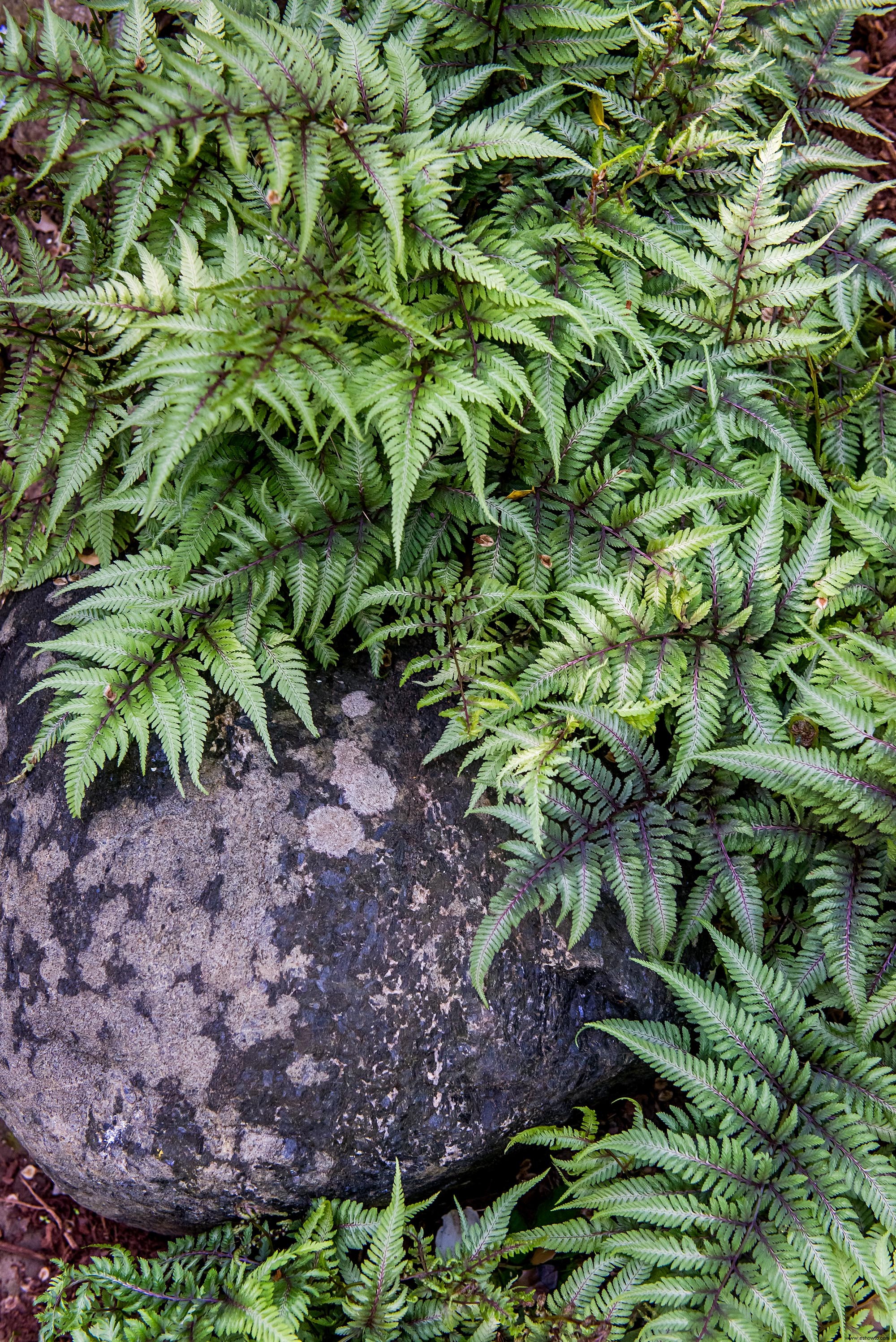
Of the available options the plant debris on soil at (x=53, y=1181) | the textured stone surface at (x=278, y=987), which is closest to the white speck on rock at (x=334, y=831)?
the textured stone surface at (x=278, y=987)

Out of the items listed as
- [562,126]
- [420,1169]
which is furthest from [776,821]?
[562,126]

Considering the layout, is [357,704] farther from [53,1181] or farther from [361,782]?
[53,1181]

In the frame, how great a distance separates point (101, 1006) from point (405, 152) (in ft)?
11.2

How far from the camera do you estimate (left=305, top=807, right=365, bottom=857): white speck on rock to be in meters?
3.46

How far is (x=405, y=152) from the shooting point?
9.93ft

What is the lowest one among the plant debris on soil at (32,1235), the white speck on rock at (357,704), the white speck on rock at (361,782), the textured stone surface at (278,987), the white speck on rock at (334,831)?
the plant debris on soil at (32,1235)

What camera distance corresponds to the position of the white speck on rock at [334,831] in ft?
11.3

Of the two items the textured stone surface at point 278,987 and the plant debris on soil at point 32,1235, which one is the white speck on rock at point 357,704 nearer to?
the textured stone surface at point 278,987

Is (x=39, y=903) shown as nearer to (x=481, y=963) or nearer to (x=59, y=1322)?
(x=59, y=1322)

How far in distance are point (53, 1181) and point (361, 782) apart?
8.42 ft

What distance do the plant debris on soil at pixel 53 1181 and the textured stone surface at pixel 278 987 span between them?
49cm

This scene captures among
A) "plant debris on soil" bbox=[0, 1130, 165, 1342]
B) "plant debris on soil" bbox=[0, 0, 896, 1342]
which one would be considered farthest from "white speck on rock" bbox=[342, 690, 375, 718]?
"plant debris on soil" bbox=[0, 1130, 165, 1342]

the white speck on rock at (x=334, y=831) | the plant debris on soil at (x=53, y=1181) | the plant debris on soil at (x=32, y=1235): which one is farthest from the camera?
the plant debris on soil at (x=32, y=1235)

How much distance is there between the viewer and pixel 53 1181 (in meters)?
4.08
